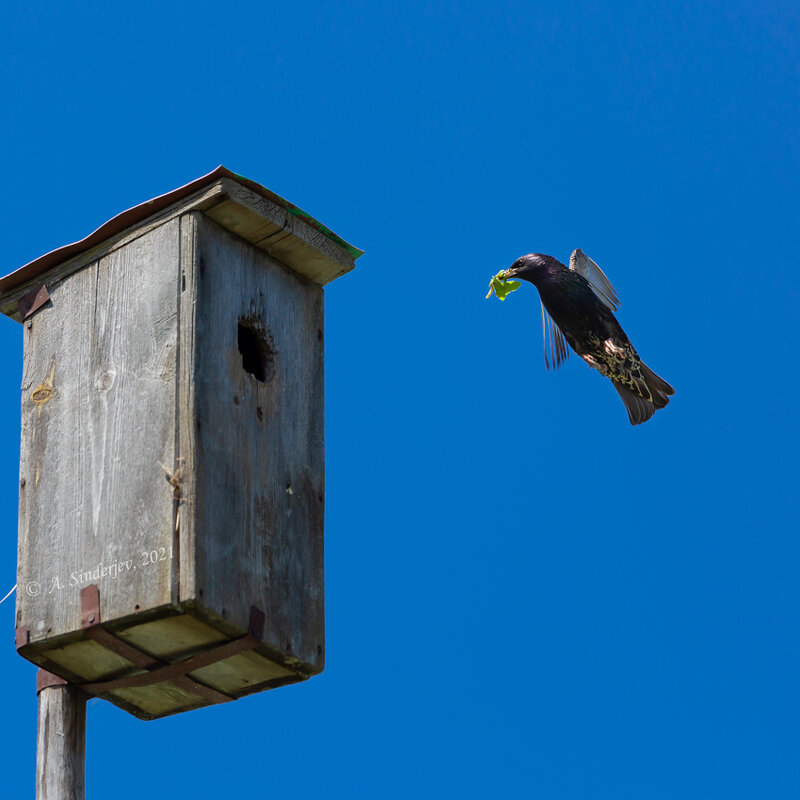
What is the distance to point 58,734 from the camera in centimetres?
399

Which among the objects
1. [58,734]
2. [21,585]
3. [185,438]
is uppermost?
[185,438]

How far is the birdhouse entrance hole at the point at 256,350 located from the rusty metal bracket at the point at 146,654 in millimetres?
742

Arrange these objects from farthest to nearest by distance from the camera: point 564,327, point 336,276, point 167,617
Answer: point 564,327, point 336,276, point 167,617

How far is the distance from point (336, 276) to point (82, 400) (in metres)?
0.90

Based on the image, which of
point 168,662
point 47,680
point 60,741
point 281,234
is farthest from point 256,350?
point 60,741

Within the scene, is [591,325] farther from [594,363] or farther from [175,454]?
[175,454]

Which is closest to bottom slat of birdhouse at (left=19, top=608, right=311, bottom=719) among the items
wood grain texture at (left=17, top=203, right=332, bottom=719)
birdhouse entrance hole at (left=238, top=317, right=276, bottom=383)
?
wood grain texture at (left=17, top=203, right=332, bottom=719)

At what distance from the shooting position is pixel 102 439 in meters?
4.20

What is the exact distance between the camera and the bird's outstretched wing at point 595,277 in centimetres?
746

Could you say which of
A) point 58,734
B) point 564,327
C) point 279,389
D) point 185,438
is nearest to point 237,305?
point 279,389

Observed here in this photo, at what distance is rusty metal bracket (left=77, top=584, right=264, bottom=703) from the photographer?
398 cm

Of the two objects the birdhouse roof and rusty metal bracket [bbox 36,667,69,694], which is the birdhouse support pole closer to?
rusty metal bracket [bbox 36,667,69,694]

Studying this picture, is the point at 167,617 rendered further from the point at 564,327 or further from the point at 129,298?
the point at 564,327

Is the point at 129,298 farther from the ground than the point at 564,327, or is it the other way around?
the point at 564,327
